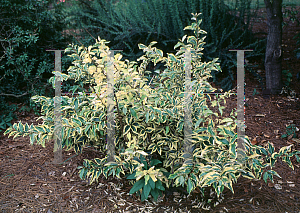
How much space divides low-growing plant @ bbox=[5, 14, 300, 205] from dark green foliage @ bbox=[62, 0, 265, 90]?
174cm

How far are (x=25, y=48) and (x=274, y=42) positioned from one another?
10.4ft

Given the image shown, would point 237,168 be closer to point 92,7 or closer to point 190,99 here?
point 190,99

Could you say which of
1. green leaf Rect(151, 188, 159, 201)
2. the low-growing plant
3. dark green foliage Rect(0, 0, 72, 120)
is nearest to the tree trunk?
the low-growing plant

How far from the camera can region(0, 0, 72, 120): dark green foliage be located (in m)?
3.50

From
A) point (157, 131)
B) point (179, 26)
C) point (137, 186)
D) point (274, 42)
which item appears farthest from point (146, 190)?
point (179, 26)

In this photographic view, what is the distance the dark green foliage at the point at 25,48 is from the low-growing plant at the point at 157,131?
1670 millimetres

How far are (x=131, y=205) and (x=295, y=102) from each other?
235cm

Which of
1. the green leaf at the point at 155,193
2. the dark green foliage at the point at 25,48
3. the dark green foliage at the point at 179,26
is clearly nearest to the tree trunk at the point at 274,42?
the dark green foliage at the point at 179,26

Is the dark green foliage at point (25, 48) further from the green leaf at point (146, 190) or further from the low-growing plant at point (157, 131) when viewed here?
the green leaf at point (146, 190)

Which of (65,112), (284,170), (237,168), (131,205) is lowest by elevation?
(131,205)

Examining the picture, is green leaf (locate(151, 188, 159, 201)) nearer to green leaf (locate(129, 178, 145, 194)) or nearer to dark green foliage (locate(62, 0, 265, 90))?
green leaf (locate(129, 178, 145, 194))

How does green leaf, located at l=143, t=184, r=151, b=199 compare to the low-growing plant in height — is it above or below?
below

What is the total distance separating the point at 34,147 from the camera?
2.87 m

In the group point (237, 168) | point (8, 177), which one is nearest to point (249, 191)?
point (237, 168)
